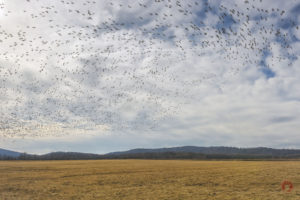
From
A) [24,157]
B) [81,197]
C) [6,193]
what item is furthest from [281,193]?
[24,157]

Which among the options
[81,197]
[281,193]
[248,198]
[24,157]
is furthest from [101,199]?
[24,157]

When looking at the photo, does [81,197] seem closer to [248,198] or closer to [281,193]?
[248,198]

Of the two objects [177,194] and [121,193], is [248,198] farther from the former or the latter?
[121,193]

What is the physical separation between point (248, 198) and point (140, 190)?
9557 mm

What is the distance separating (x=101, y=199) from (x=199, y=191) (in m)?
8.60

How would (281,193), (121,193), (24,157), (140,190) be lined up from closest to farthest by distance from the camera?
(281,193), (121,193), (140,190), (24,157)

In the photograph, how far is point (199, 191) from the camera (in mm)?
23469

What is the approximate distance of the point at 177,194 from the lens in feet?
72.6

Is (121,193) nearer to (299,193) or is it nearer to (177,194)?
(177,194)

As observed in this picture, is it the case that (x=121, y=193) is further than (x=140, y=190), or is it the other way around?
(x=140, y=190)

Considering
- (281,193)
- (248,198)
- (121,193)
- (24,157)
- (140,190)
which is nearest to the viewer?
(248,198)

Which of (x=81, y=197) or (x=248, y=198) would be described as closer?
(x=248, y=198)

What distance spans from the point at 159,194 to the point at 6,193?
1333 cm

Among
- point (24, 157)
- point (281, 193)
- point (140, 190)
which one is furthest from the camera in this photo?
→ point (24, 157)
